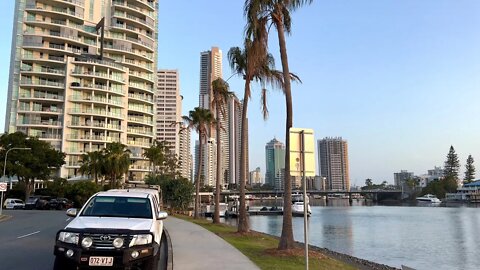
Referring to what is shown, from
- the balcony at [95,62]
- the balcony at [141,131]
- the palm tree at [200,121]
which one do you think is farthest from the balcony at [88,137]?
the palm tree at [200,121]

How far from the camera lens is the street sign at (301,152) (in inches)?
353

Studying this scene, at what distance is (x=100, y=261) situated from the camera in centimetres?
791

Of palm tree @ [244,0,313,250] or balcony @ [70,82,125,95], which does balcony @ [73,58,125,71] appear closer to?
balcony @ [70,82,125,95]

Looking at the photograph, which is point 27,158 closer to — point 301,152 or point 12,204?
point 12,204

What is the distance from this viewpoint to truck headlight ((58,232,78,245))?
→ 26.4 feet

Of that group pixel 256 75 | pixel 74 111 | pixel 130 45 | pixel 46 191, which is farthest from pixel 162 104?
pixel 256 75

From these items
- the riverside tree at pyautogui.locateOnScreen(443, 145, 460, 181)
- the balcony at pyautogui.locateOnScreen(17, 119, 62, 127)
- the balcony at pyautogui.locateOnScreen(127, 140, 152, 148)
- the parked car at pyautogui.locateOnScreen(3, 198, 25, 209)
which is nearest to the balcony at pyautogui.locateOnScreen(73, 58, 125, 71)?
the balcony at pyautogui.locateOnScreen(17, 119, 62, 127)

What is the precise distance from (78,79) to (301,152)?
83.4 metres

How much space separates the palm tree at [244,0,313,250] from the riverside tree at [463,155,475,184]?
167 meters

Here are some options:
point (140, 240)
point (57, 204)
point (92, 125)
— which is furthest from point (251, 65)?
point (92, 125)

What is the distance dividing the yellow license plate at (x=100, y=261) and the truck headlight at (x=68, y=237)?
0.47 metres

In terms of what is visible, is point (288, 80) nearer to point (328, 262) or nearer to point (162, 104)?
point (328, 262)

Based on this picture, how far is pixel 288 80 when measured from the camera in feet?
50.2

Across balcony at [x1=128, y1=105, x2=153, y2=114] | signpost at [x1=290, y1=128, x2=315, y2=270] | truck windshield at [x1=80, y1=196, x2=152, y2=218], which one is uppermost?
balcony at [x1=128, y1=105, x2=153, y2=114]
